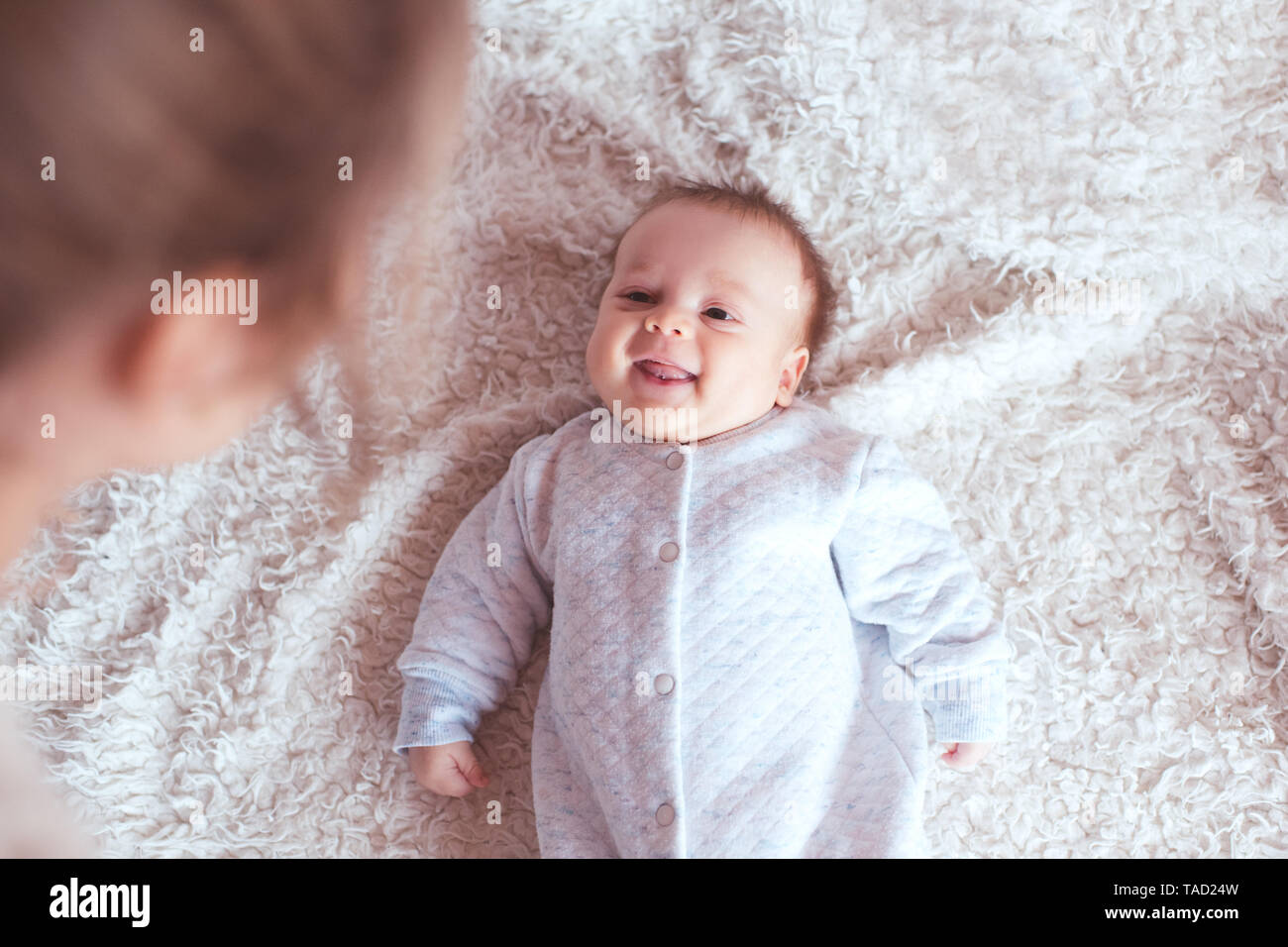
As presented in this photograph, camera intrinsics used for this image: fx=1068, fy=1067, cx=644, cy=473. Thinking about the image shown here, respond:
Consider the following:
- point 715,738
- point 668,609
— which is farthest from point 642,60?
point 715,738

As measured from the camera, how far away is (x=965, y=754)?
1.19 meters

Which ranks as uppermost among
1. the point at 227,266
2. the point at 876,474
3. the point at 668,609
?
the point at 227,266

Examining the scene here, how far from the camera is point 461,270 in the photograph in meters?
1.37

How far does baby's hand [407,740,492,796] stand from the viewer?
1191 mm

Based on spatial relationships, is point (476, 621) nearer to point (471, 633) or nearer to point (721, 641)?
point (471, 633)

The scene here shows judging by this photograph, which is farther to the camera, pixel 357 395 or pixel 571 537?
pixel 357 395

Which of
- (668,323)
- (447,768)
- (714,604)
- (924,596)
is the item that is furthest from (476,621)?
(924,596)

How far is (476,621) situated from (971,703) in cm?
56

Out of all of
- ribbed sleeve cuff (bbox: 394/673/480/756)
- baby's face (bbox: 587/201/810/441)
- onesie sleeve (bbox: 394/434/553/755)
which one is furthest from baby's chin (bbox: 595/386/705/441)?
ribbed sleeve cuff (bbox: 394/673/480/756)

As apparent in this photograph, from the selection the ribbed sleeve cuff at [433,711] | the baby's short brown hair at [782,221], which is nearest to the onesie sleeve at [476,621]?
the ribbed sleeve cuff at [433,711]

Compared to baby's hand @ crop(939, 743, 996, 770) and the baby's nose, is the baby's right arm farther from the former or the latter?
baby's hand @ crop(939, 743, 996, 770)

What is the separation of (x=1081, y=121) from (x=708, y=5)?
48 centimetres

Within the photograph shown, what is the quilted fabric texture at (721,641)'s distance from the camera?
3.65ft
